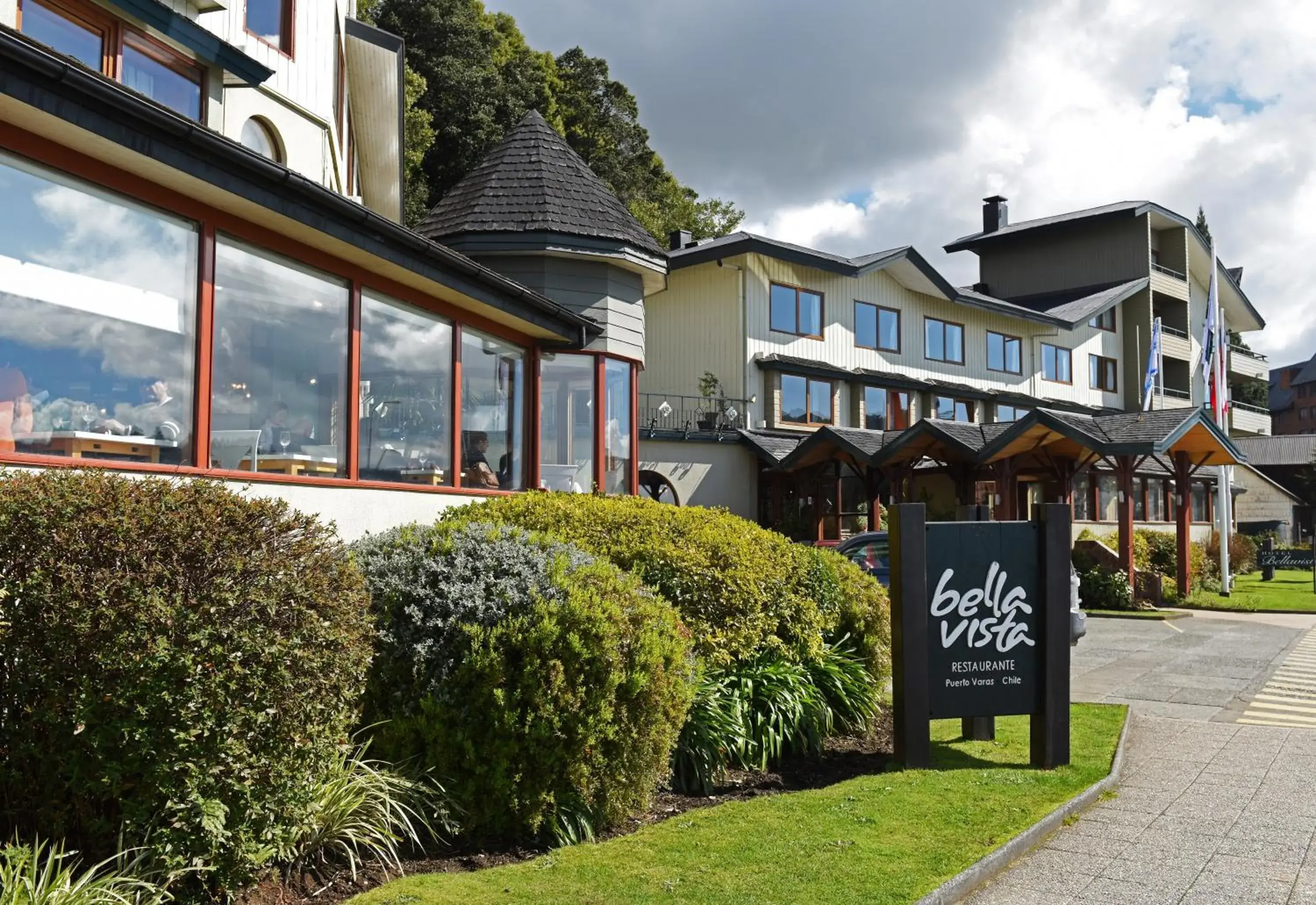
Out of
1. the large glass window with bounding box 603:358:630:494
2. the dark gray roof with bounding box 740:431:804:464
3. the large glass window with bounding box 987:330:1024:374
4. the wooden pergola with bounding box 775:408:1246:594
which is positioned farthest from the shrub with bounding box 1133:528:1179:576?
the large glass window with bounding box 603:358:630:494

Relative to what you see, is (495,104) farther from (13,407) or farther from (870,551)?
(13,407)

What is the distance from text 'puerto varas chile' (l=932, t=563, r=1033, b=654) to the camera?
309 inches

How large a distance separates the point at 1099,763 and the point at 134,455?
22.7 ft

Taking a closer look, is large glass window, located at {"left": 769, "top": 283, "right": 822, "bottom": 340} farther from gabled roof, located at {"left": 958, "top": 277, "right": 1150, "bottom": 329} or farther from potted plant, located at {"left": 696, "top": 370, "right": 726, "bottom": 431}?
gabled roof, located at {"left": 958, "top": 277, "right": 1150, "bottom": 329}

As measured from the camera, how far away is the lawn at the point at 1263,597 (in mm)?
24438

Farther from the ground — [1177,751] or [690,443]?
[690,443]

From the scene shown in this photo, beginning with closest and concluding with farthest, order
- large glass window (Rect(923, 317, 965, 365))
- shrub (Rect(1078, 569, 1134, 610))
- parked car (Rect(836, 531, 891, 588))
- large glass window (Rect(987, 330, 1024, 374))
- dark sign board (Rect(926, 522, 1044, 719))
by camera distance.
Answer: dark sign board (Rect(926, 522, 1044, 719)) < parked car (Rect(836, 531, 891, 588)) < shrub (Rect(1078, 569, 1134, 610)) < large glass window (Rect(923, 317, 965, 365)) < large glass window (Rect(987, 330, 1024, 374))

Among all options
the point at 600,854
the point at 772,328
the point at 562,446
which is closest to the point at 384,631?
the point at 600,854

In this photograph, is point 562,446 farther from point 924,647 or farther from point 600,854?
point 600,854

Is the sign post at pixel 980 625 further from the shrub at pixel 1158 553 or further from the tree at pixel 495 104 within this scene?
the tree at pixel 495 104

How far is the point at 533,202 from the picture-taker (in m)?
15.7

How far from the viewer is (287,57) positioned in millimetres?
15469

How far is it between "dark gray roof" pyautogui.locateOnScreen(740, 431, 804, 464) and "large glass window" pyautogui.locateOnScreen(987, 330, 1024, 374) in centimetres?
1208

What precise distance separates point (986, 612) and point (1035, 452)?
18000mm
